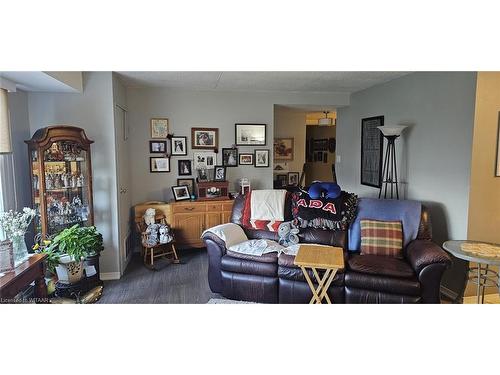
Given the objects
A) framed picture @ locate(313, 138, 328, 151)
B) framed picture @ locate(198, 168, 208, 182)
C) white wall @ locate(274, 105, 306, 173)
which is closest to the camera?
framed picture @ locate(198, 168, 208, 182)

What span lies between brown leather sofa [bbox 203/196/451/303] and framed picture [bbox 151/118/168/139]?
6.88 feet

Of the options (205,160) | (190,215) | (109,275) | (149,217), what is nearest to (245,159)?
(205,160)

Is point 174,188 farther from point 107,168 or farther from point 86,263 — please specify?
point 86,263

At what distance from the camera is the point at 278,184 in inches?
261

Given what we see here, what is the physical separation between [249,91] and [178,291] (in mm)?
2994

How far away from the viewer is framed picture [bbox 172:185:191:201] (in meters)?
4.59

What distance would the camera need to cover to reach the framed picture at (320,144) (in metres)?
8.36

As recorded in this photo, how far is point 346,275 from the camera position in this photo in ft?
9.36

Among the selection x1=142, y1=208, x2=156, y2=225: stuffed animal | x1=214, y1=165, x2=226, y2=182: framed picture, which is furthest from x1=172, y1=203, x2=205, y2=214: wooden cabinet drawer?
x1=214, y1=165, x2=226, y2=182: framed picture

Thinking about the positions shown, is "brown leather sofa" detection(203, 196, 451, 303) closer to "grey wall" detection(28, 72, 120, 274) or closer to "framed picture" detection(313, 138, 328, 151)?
"grey wall" detection(28, 72, 120, 274)

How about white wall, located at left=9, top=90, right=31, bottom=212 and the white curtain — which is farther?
white wall, located at left=9, top=90, right=31, bottom=212

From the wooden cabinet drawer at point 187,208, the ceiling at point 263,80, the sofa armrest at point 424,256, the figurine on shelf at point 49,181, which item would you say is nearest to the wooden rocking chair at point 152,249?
the wooden cabinet drawer at point 187,208

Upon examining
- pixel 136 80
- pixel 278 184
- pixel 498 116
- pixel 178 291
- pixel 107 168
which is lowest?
pixel 178 291
